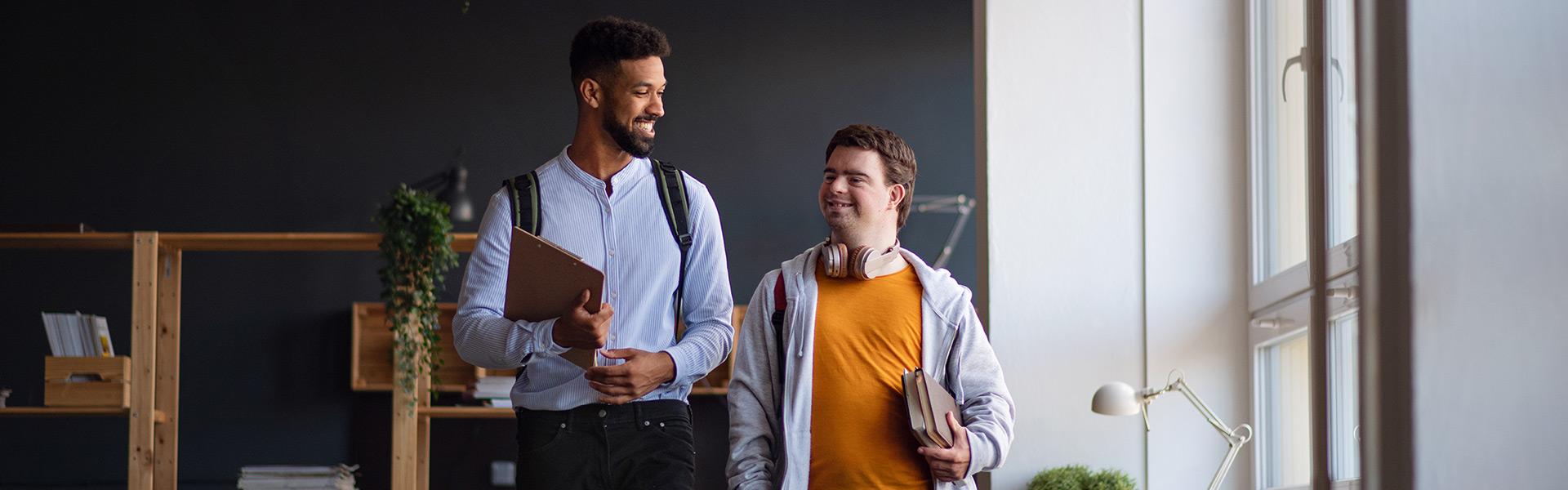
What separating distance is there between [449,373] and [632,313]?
180 inches

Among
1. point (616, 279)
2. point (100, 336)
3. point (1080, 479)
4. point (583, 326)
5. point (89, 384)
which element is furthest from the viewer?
point (100, 336)

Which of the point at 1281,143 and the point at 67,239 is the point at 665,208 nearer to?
the point at 1281,143

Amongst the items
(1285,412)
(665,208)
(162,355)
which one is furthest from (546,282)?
(162,355)

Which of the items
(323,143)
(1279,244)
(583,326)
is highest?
(323,143)

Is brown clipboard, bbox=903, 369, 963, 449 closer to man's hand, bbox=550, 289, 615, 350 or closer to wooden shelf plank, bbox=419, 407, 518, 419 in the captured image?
man's hand, bbox=550, 289, 615, 350

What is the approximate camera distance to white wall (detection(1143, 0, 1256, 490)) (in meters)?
3.89

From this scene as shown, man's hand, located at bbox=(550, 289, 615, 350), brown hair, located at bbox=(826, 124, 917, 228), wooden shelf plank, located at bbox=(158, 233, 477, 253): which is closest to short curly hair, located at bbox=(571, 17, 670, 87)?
brown hair, located at bbox=(826, 124, 917, 228)

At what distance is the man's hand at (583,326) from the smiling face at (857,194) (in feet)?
1.63

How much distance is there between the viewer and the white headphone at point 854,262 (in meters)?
2.37

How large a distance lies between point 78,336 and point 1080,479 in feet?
11.6

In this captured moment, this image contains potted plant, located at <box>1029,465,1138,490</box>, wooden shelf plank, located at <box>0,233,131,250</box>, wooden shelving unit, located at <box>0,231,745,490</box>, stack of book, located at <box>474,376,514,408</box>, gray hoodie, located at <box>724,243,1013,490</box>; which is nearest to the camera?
gray hoodie, located at <box>724,243,1013,490</box>

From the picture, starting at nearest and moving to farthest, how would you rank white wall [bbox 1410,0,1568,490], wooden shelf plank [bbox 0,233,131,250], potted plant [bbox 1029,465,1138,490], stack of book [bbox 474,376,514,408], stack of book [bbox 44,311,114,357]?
white wall [bbox 1410,0,1568,490] → potted plant [bbox 1029,465,1138,490] → wooden shelf plank [bbox 0,233,131,250] → stack of book [bbox 44,311,114,357] → stack of book [bbox 474,376,514,408]

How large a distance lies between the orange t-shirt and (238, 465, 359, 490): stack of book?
10.5 feet

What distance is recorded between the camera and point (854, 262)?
237cm
